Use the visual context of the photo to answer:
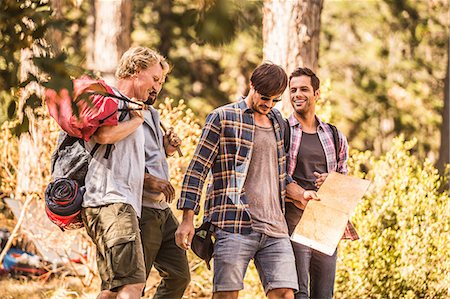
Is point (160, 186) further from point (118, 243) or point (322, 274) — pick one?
point (322, 274)

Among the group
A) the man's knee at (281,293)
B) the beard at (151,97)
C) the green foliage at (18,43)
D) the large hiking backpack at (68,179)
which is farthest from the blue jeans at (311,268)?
the green foliage at (18,43)

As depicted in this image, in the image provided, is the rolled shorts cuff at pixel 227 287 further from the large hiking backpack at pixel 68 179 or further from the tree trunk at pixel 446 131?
the tree trunk at pixel 446 131

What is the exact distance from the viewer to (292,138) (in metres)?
5.94

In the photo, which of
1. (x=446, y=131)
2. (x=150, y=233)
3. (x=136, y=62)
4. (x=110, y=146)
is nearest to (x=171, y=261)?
(x=150, y=233)

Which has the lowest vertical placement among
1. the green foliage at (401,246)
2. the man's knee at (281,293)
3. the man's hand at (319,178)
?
the green foliage at (401,246)

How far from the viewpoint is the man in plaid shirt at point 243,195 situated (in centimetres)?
537

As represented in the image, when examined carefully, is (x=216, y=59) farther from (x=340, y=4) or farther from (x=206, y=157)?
(x=206, y=157)

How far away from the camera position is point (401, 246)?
810 centimetres

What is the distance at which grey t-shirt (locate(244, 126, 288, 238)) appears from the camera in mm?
5461

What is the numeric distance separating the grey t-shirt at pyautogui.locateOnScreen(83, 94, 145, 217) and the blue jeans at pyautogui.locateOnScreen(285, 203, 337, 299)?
107 cm

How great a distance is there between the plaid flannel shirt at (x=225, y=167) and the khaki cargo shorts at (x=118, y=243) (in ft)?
1.26

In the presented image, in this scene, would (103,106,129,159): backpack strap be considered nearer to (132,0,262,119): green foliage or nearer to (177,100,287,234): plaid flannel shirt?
(177,100,287,234): plaid flannel shirt

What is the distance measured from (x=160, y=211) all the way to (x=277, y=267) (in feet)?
2.37

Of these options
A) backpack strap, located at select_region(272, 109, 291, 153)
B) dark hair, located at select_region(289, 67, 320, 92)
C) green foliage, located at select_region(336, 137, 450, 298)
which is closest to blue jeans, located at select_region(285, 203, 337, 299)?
backpack strap, located at select_region(272, 109, 291, 153)
